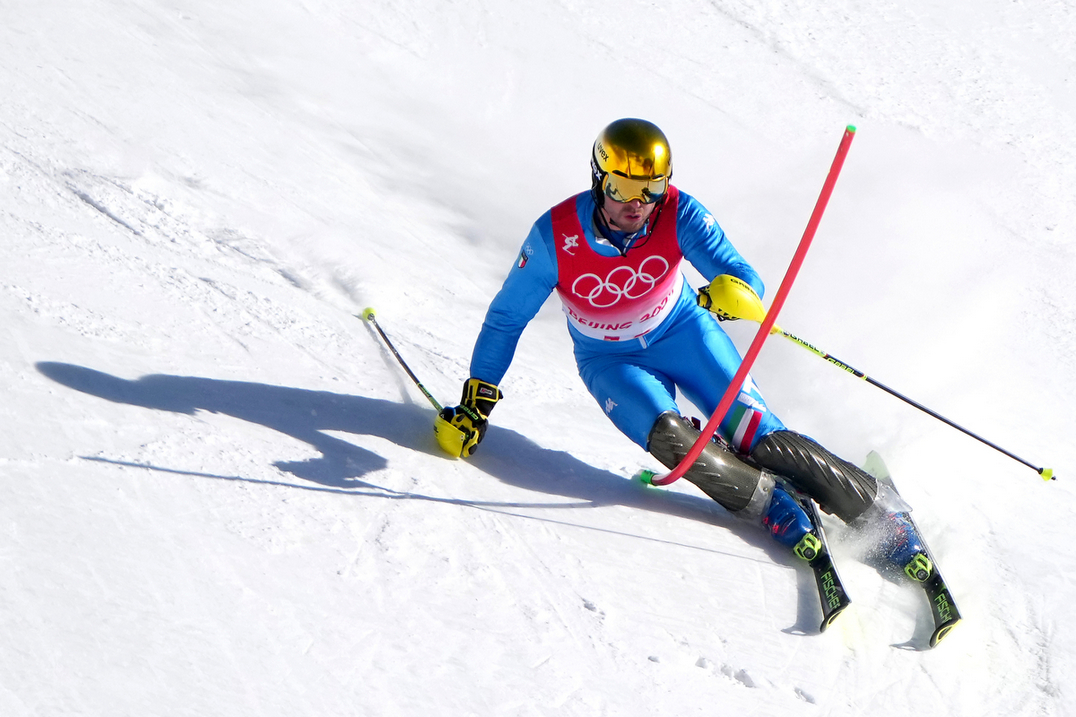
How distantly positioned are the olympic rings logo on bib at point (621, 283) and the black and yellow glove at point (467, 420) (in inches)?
21.1

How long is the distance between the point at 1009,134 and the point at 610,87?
11.4 ft

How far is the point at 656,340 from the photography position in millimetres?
4117

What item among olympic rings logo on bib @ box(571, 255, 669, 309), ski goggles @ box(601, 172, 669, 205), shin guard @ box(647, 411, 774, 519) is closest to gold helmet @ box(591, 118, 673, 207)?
ski goggles @ box(601, 172, 669, 205)

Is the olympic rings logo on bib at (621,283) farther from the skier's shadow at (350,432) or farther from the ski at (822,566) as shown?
the ski at (822,566)

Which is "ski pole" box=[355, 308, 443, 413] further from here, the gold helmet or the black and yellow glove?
the gold helmet

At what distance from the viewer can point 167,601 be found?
8.73 ft

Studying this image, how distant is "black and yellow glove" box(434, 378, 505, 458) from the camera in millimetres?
3875

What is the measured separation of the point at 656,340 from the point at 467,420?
871mm

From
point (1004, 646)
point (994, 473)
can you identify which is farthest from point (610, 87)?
point (1004, 646)

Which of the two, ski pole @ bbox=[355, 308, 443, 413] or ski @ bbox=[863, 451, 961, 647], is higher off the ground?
ski @ bbox=[863, 451, 961, 647]

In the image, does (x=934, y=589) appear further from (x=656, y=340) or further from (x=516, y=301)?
(x=516, y=301)

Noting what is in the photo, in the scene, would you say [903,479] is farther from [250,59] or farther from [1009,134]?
[250,59]

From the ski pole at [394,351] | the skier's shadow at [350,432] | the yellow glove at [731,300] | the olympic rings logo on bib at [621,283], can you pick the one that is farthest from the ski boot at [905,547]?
the ski pole at [394,351]

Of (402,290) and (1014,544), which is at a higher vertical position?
(1014,544)
